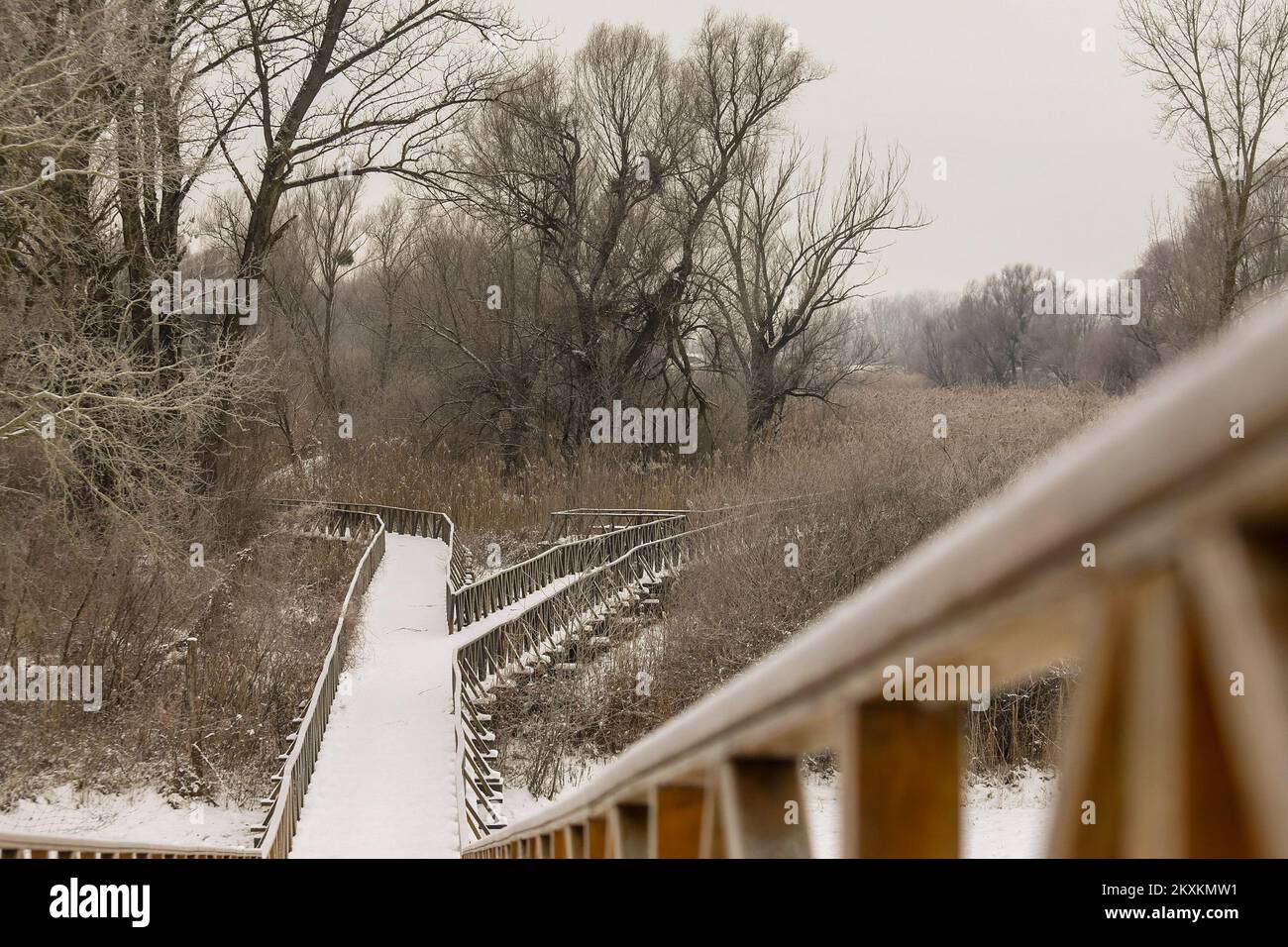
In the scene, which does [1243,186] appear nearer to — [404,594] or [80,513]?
[404,594]

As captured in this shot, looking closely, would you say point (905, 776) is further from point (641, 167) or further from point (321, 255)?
point (321, 255)

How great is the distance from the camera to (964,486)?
66.2ft

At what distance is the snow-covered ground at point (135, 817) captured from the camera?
11.6 metres

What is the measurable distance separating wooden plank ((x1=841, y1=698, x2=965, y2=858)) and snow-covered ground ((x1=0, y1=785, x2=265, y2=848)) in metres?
11.9

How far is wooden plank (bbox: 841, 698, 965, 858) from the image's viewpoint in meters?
0.73

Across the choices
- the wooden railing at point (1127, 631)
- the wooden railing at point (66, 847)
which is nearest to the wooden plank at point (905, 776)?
the wooden railing at point (1127, 631)

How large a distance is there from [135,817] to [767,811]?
44.6ft

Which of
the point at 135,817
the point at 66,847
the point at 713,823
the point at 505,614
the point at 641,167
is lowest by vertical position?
the point at 135,817

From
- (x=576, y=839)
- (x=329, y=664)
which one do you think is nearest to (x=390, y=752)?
(x=329, y=664)

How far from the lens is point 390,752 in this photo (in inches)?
526

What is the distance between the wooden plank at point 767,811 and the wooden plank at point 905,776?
0.22 metres

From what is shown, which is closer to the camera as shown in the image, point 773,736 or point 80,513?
point 773,736
